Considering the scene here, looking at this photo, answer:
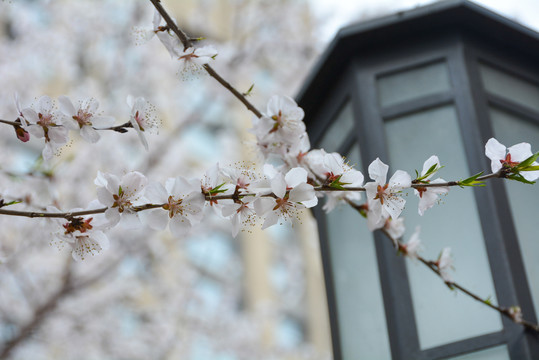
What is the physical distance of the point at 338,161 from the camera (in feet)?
4.99

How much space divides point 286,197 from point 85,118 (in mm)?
571

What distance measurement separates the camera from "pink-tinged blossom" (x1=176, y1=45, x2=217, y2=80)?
5.51ft

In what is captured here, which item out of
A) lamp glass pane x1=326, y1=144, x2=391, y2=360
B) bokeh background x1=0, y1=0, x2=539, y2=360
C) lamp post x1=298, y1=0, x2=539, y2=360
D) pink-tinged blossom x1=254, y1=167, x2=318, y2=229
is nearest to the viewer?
pink-tinged blossom x1=254, y1=167, x2=318, y2=229

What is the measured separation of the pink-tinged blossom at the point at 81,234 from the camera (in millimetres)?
1569

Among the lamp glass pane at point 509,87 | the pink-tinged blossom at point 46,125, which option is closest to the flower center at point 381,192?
the pink-tinged blossom at point 46,125

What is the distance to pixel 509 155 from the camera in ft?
4.75

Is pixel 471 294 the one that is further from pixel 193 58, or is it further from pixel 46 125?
pixel 46 125

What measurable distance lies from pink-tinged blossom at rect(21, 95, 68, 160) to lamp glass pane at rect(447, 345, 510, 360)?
126 centimetres

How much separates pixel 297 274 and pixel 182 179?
13.3 metres

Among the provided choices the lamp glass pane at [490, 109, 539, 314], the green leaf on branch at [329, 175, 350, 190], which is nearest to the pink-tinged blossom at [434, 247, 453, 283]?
the lamp glass pane at [490, 109, 539, 314]

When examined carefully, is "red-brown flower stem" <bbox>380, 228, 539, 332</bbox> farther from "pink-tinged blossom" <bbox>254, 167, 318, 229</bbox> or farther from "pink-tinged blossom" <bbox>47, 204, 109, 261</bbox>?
"pink-tinged blossom" <bbox>47, 204, 109, 261</bbox>

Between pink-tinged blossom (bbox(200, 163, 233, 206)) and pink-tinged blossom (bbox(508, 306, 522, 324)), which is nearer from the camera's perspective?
pink-tinged blossom (bbox(200, 163, 233, 206))

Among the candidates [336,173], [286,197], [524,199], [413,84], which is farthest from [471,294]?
[413,84]

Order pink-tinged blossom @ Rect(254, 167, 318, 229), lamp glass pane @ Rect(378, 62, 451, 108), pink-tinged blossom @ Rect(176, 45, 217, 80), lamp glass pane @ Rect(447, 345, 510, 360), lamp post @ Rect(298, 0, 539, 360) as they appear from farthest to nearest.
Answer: lamp glass pane @ Rect(378, 62, 451, 108)
lamp post @ Rect(298, 0, 539, 360)
lamp glass pane @ Rect(447, 345, 510, 360)
pink-tinged blossom @ Rect(176, 45, 217, 80)
pink-tinged blossom @ Rect(254, 167, 318, 229)
